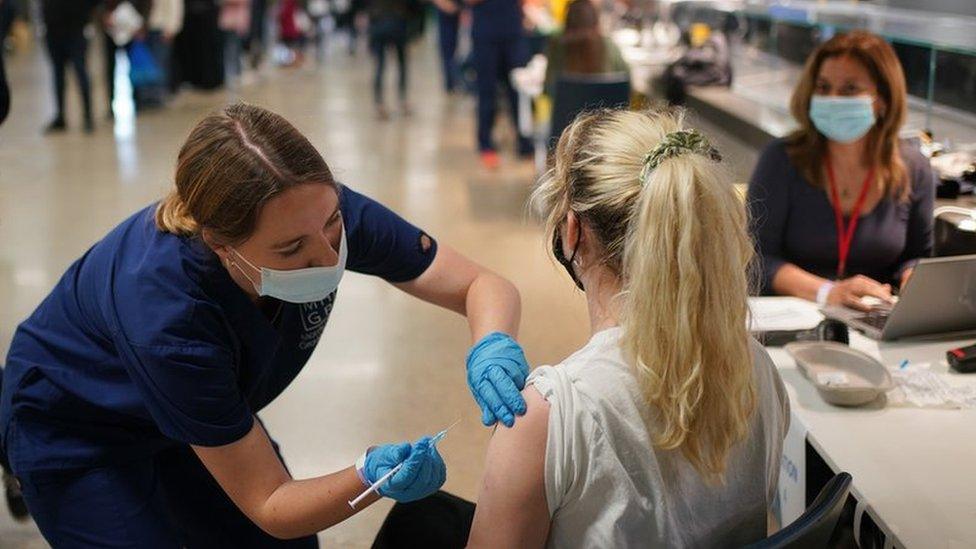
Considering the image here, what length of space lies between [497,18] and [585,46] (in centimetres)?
111

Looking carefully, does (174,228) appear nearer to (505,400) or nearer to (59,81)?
(505,400)

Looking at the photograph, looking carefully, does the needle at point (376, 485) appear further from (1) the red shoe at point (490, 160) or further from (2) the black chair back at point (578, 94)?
(1) the red shoe at point (490, 160)

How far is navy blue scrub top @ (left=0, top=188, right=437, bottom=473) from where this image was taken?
5.11ft

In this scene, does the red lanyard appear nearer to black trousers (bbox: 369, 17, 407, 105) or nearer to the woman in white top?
the woman in white top

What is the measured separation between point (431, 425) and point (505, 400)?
2027 millimetres

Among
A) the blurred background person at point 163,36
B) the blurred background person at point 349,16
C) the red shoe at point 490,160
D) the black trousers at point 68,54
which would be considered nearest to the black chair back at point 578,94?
the red shoe at point 490,160

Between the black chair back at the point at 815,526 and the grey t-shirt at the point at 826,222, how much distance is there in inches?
57.5

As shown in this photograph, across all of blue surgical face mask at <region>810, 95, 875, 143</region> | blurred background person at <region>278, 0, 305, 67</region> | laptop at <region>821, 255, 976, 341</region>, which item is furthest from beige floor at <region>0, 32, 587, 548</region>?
blurred background person at <region>278, 0, 305, 67</region>

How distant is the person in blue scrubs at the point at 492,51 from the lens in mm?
6660

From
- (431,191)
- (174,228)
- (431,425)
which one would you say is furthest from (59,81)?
(174,228)

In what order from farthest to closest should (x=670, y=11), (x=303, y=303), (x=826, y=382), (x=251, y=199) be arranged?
(x=670, y=11) → (x=826, y=382) → (x=303, y=303) → (x=251, y=199)

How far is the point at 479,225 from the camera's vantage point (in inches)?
222

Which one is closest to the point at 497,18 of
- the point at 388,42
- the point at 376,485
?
the point at 388,42

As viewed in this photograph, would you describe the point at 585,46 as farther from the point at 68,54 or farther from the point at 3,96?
the point at 68,54
